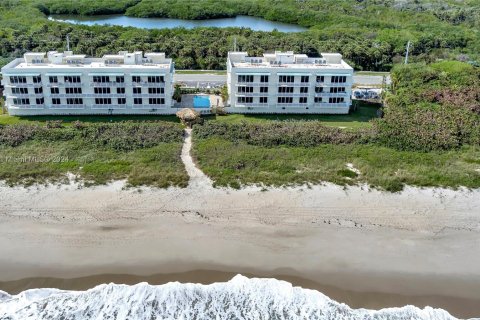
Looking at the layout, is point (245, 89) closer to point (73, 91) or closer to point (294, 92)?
point (294, 92)

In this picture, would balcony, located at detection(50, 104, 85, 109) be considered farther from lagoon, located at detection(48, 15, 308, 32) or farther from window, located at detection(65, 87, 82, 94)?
lagoon, located at detection(48, 15, 308, 32)

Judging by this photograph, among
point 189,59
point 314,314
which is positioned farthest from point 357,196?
point 189,59

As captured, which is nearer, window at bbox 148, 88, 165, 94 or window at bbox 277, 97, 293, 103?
window at bbox 148, 88, 165, 94

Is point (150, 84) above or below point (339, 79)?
below

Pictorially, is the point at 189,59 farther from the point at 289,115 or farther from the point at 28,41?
the point at 28,41

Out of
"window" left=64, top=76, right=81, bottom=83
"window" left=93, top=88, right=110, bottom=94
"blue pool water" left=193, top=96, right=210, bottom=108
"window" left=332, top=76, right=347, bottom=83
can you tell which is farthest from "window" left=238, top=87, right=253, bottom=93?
"window" left=64, top=76, right=81, bottom=83

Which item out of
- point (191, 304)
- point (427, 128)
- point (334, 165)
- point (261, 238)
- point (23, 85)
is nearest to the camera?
point (191, 304)

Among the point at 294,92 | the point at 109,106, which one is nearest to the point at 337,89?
the point at 294,92
